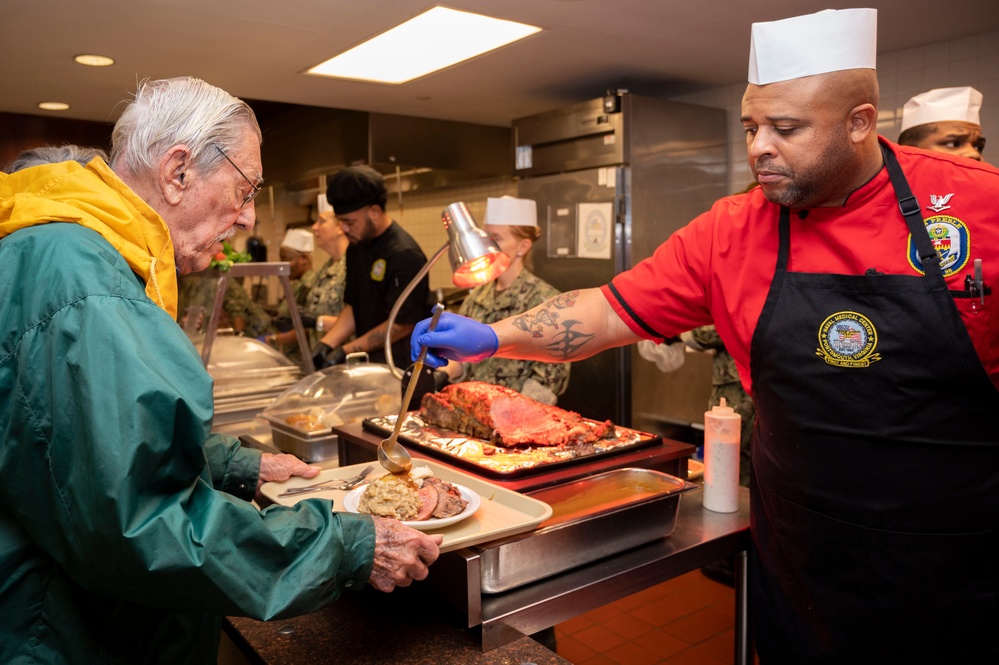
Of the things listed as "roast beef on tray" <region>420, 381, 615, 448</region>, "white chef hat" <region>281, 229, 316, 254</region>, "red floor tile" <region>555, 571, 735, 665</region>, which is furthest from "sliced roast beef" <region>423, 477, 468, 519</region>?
"white chef hat" <region>281, 229, 316, 254</region>

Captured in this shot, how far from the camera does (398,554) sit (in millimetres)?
1290

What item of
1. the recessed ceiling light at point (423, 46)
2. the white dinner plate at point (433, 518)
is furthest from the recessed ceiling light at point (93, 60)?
the white dinner plate at point (433, 518)

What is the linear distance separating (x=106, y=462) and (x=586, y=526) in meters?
0.94

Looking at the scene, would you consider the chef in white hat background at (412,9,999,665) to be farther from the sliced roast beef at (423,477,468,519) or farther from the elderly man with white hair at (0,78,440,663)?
the elderly man with white hair at (0,78,440,663)

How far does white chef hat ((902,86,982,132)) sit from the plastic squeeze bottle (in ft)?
6.29

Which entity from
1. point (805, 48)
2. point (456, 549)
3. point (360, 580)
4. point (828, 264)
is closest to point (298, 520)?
point (360, 580)

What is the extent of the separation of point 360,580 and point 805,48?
1332 mm

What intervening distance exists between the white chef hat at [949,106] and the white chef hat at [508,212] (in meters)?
1.70

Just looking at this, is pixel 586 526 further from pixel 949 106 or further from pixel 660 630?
pixel 949 106

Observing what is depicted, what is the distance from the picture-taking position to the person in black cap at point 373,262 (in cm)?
410

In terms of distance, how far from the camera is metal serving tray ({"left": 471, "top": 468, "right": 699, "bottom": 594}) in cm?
148

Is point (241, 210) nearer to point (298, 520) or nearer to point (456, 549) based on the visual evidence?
point (298, 520)

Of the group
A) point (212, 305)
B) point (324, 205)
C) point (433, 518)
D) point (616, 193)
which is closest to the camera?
point (433, 518)

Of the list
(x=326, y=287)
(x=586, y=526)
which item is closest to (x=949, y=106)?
(x=586, y=526)
